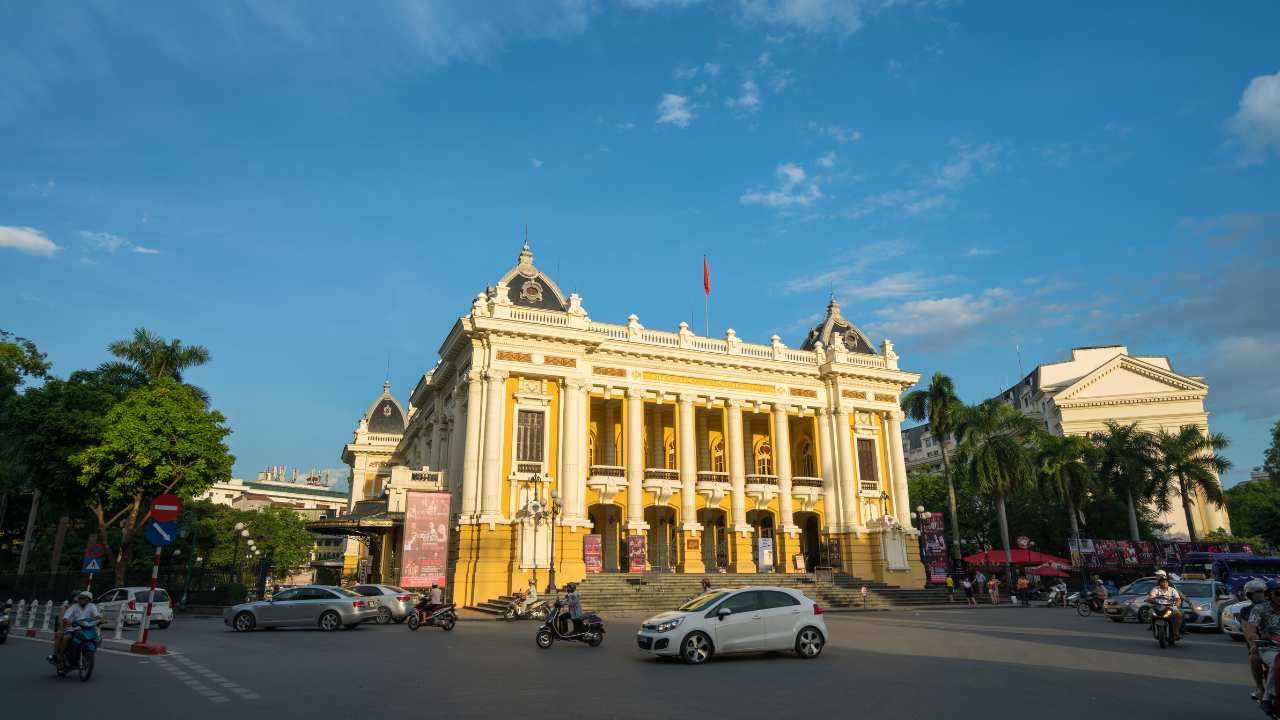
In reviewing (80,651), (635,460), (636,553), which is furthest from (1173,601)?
(635,460)

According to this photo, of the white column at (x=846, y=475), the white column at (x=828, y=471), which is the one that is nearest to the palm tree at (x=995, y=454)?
the white column at (x=846, y=475)

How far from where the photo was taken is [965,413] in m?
44.1

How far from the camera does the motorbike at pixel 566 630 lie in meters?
16.6

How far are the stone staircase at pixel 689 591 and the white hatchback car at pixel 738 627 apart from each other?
52.5 ft

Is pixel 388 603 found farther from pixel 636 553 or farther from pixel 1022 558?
pixel 1022 558

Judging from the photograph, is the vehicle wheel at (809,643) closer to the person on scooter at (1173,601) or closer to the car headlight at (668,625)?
the car headlight at (668,625)

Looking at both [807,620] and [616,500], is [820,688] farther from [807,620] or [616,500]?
[616,500]

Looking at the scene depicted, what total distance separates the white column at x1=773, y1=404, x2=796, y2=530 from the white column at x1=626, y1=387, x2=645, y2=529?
753cm

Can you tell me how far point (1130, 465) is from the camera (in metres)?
47.3

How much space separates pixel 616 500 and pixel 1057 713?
28.4 metres

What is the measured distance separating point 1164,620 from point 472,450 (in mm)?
25113

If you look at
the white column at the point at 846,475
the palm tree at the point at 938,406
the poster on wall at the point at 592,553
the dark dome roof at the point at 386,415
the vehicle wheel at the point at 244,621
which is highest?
the dark dome roof at the point at 386,415

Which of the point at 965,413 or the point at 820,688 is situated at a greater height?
the point at 965,413

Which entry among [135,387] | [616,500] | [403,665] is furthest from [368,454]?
[403,665]
